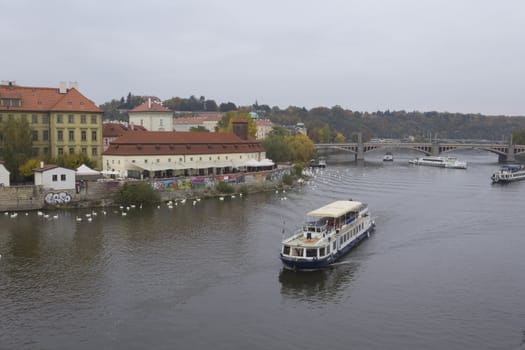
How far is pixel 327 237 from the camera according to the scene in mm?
29406

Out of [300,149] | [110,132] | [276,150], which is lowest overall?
[300,149]

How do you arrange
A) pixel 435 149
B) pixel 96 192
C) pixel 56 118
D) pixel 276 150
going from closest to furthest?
pixel 96 192 < pixel 56 118 < pixel 276 150 < pixel 435 149

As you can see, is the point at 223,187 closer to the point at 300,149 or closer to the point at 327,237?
the point at 327,237

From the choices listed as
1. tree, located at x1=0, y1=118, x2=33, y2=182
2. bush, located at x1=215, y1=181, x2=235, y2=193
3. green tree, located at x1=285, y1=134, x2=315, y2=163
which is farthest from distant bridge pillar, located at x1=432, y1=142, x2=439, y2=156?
tree, located at x1=0, y1=118, x2=33, y2=182

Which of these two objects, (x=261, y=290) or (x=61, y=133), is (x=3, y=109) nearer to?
(x=61, y=133)

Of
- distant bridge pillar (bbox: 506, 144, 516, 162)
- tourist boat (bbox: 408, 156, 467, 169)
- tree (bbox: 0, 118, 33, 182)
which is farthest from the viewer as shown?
distant bridge pillar (bbox: 506, 144, 516, 162)

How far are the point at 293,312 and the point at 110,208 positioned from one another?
26483 mm

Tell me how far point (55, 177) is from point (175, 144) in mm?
15131

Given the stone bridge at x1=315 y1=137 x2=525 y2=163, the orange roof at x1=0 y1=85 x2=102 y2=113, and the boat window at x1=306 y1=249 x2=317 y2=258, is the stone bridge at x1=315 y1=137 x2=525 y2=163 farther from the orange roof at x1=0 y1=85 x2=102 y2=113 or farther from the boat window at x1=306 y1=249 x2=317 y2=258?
the boat window at x1=306 y1=249 x2=317 y2=258

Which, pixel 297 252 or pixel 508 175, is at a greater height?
pixel 508 175

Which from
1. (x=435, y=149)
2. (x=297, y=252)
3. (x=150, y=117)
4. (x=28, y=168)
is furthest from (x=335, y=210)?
(x=435, y=149)

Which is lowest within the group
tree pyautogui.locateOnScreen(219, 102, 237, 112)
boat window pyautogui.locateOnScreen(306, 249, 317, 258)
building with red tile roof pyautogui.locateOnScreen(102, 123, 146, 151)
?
boat window pyautogui.locateOnScreen(306, 249, 317, 258)

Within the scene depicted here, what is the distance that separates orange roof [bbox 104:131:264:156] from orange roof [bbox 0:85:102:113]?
4.96 m

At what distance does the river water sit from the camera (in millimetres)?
20250
